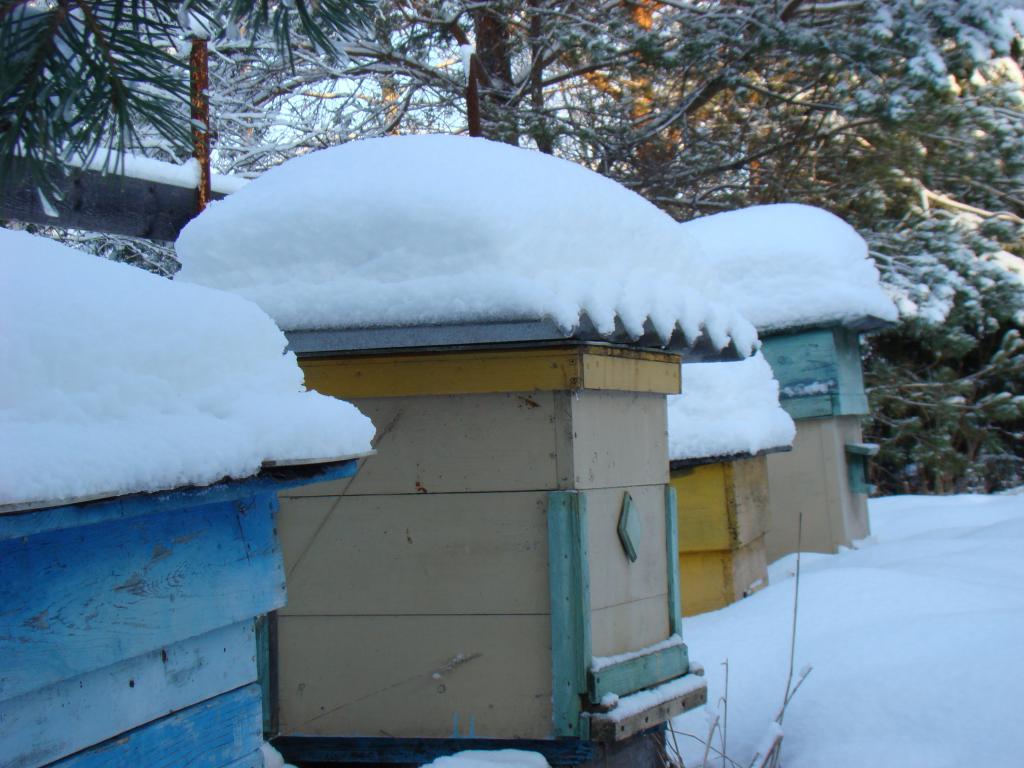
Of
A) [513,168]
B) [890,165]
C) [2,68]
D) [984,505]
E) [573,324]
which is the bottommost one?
[984,505]

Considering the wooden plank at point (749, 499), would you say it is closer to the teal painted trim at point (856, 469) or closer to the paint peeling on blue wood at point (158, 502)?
the teal painted trim at point (856, 469)

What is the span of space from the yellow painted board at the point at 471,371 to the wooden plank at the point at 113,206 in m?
0.75

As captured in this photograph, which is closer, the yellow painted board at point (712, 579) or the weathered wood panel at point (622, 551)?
the weathered wood panel at point (622, 551)

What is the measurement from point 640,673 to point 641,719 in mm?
171

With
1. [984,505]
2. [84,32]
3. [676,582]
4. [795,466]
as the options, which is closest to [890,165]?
[984,505]

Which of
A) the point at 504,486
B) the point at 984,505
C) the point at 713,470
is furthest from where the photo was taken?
the point at 984,505

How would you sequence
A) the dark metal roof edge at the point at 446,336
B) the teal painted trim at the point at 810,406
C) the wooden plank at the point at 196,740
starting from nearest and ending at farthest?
1. the wooden plank at the point at 196,740
2. the dark metal roof edge at the point at 446,336
3. the teal painted trim at the point at 810,406

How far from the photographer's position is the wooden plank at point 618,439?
291 centimetres

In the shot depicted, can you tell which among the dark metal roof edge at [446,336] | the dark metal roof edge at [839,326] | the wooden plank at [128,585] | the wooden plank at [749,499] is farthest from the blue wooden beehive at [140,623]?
the dark metal roof edge at [839,326]

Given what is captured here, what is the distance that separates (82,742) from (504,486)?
4.93ft

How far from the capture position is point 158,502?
5.15 ft

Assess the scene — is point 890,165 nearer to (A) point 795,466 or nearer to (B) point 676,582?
(A) point 795,466

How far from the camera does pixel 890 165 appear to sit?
10016 millimetres

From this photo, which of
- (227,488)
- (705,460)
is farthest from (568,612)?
(705,460)
